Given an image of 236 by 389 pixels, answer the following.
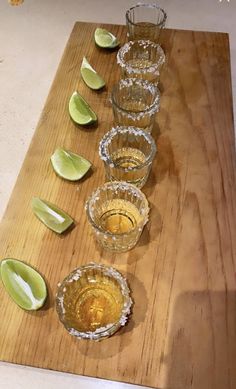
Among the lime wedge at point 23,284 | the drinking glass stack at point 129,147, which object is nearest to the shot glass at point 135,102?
the drinking glass stack at point 129,147

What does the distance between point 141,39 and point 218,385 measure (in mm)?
740

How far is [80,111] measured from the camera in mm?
908

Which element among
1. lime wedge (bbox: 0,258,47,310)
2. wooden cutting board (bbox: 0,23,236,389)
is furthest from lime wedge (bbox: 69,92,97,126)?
lime wedge (bbox: 0,258,47,310)

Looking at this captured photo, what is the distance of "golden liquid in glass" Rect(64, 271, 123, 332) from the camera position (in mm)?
691

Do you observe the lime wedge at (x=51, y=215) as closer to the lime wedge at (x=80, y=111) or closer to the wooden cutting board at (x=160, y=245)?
the wooden cutting board at (x=160, y=245)

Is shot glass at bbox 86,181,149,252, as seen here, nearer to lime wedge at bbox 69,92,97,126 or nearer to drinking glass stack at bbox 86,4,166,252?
drinking glass stack at bbox 86,4,166,252

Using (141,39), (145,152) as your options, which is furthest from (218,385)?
(141,39)

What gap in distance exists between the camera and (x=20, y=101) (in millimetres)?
1243

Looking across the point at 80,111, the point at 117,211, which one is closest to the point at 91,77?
the point at 80,111

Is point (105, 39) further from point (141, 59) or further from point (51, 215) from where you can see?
point (51, 215)

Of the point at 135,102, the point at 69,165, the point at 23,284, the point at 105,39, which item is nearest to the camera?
the point at 23,284

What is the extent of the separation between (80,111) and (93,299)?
0.37 m

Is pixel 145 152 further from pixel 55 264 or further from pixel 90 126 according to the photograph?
pixel 55 264

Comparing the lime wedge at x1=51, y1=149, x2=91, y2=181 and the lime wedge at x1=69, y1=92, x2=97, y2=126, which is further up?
the lime wedge at x1=69, y1=92, x2=97, y2=126
